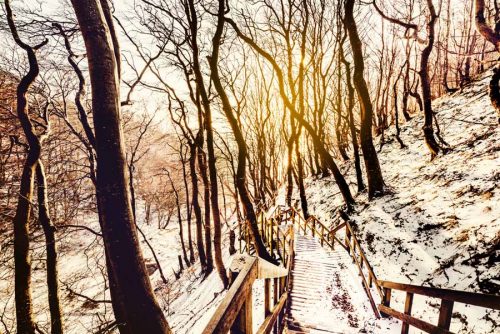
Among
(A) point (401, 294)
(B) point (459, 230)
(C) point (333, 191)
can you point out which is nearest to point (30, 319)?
(A) point (401, 294)

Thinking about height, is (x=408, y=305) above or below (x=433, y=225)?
below

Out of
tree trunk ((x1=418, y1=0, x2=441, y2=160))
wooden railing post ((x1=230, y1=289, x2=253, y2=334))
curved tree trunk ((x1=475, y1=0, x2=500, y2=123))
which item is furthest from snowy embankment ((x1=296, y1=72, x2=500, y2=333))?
wooden railing post ((x1=230, y1=289, x2=253, y2=334))

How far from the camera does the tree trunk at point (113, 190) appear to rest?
9.87ft

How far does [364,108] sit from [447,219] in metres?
5.37

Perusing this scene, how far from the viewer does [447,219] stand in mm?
6586

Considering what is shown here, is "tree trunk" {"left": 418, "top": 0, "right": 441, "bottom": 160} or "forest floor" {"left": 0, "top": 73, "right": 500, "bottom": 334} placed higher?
"tree trunk" {"left": 418, "top": 0, "right": 441, "bottom": 160}

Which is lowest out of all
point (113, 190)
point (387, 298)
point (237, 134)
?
point (387, 298)

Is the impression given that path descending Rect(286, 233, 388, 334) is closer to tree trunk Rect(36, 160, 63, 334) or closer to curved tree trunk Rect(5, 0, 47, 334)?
curved tree trunk Rect(5, 0, 47, 334)

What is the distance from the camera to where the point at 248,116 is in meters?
22.5

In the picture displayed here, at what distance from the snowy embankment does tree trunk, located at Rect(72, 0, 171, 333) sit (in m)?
5.12

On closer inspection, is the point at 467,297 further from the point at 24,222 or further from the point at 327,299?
the point at 24,222

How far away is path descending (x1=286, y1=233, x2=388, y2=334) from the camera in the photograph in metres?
5.34

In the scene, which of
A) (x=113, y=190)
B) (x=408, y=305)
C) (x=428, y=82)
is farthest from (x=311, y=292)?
(x=428, y=82)

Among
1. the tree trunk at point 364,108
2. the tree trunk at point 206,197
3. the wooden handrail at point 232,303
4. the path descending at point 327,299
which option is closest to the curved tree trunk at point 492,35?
the tree trunk at point 364,108
